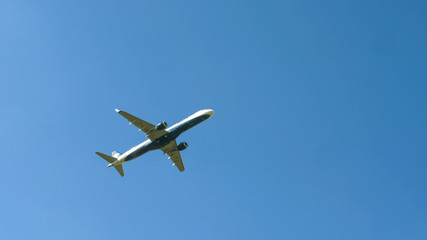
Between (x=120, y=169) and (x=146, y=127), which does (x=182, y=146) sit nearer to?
(x=146, y=127)

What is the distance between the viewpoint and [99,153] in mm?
87000

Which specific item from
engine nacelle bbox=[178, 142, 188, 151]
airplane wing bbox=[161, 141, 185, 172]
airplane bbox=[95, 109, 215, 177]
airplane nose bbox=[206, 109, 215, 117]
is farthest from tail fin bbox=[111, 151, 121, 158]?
airplane nose bbox=[206, 109, 215, 117]

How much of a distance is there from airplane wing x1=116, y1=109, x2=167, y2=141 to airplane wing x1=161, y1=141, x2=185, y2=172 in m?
7.36

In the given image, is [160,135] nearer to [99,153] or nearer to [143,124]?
[143,124]

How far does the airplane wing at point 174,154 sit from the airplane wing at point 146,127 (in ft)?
24.1

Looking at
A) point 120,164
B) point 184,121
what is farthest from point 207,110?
point 120,164

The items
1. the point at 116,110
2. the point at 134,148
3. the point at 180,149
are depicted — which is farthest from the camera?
the point at 180,149

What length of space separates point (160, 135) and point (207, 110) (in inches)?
429

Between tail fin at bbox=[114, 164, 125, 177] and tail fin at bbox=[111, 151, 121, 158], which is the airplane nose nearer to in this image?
tail fin at bbox=[111, 151, 121, 158]

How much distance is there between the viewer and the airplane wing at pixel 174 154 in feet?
299

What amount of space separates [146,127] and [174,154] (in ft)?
45.3

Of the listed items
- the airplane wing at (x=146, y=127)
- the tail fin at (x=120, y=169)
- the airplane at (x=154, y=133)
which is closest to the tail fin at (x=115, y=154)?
the airplane at (x=154, y=133)

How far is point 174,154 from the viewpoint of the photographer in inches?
3688

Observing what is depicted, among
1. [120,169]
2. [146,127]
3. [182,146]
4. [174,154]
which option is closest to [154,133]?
[146,127]
